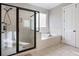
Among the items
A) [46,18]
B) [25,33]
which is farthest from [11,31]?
[46,18]

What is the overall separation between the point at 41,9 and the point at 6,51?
127 inches

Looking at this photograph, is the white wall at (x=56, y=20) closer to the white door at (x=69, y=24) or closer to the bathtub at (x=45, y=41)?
the white door at (x=69, y=24)

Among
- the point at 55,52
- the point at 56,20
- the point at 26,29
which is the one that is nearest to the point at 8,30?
the point at 26,29

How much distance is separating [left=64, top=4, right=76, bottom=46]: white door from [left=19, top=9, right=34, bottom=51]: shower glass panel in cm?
205

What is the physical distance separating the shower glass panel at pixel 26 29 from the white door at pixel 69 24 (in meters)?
2.05

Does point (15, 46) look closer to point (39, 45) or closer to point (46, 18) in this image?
point (39, 45)

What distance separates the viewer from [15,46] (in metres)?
2.92

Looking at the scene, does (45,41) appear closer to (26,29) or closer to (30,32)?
(30,32)

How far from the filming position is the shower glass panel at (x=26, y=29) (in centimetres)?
311

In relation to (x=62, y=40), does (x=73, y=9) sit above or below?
above

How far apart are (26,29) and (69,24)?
2.32 m

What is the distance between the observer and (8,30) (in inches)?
113

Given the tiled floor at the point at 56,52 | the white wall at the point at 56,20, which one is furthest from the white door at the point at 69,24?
the tiled floor at the point at 56,52

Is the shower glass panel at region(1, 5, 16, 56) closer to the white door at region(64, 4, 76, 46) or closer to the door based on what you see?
the door
